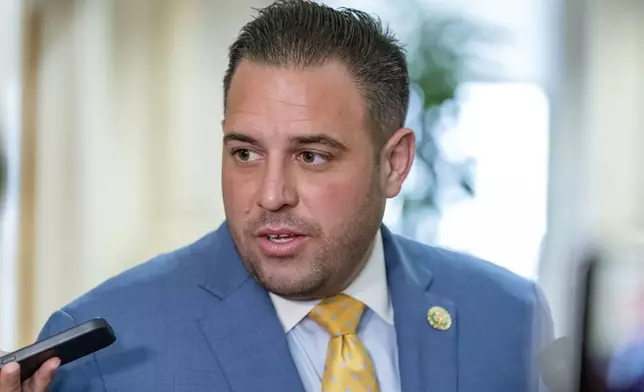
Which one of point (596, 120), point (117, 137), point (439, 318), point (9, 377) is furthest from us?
point (596, 120)

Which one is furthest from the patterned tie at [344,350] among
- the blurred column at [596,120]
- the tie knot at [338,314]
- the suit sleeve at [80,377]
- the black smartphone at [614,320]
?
the blurred column at [596,120]

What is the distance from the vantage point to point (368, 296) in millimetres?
1432

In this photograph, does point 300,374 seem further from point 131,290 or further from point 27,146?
point 27,146

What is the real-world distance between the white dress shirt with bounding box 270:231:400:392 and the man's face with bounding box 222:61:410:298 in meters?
0.05

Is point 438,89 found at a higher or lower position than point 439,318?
higher

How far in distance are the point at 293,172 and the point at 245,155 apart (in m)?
0.08

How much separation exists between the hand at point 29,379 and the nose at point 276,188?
36 centimetres

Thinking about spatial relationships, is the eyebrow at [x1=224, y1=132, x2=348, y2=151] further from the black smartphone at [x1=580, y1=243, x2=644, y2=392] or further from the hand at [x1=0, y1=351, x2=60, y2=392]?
the black smartphone at [x1=580, y1=243, x2=644, y2=392]

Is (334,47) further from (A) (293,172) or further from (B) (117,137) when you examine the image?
(B) (117,137)

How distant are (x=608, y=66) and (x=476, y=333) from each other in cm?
215

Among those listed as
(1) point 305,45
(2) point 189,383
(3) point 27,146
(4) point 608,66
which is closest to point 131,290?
(2) point 189,383

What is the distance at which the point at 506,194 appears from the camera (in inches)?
133

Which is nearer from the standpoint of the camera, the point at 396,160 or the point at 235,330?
the point at 235,330

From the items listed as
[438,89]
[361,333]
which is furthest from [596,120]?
[361,333]
